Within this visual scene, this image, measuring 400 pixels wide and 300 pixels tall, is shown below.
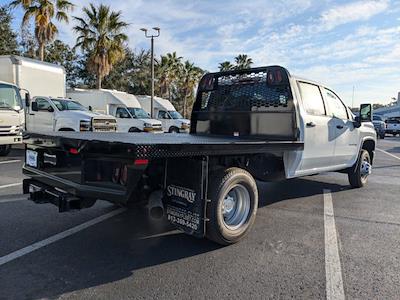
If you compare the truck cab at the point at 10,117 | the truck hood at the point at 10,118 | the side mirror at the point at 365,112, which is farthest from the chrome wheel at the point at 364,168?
the truck hood at the point at 10,118

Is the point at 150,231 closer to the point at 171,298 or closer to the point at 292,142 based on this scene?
the point at 171,298

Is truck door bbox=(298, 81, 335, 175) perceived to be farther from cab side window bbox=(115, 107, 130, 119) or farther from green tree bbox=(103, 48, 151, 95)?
green tree bbox=(103, 48, 151, 95)

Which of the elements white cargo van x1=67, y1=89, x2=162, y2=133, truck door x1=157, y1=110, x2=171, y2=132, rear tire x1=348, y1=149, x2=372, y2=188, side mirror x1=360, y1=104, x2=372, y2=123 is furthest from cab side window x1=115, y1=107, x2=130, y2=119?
side mirror x1=360, y1=104, x2=372, y2=123

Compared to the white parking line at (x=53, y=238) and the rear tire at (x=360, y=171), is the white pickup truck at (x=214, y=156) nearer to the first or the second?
the white parking line at (x=53, y=238)

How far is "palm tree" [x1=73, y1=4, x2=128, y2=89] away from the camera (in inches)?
1101

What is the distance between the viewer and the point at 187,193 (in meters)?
4.04

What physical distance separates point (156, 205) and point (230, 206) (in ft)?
3.00

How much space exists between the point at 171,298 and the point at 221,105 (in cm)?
399

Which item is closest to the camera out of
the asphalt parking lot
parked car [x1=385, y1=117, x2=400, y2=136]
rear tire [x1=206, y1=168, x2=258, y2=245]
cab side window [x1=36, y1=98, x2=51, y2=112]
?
the asphalt parking lot

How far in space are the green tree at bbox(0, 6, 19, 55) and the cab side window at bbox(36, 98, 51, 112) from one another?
823 inches

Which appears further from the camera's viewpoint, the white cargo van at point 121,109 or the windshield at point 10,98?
the white cargo van at point 121,109

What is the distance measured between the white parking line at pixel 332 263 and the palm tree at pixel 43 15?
75.8 ft

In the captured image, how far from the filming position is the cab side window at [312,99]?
5.95m

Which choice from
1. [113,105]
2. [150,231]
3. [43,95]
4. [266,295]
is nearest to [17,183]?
[150,231]
